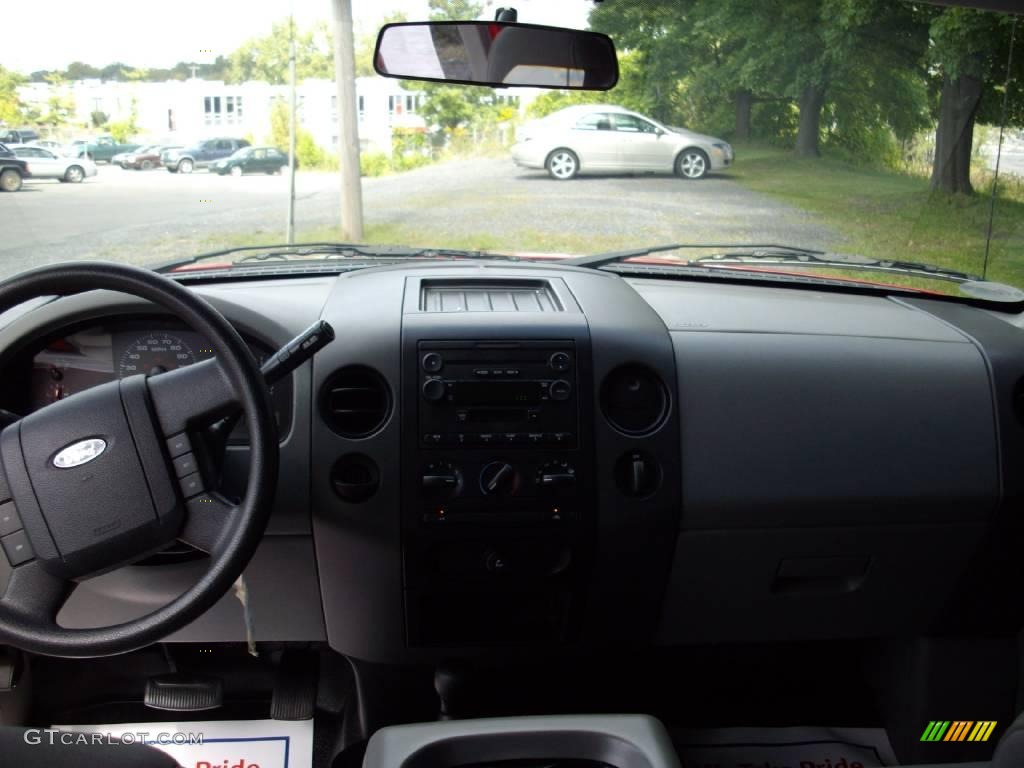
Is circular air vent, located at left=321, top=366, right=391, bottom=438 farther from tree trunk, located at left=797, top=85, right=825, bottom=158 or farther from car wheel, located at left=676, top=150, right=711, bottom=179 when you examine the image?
tree trunk, located at left=797, top=85, right=825, bottom=158

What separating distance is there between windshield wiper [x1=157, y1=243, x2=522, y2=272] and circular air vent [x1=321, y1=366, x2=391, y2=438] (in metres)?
0.65

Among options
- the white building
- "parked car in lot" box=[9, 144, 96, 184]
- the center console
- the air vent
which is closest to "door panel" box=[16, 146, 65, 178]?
"parked car in lot" box=[9, 144, 96, 184]

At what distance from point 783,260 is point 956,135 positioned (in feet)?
2.25

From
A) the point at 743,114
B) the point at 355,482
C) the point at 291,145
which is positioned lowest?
the point at 355,482

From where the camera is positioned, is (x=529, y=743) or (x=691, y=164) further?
(x=691, y=164)

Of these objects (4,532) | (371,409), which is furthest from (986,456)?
(4,532)

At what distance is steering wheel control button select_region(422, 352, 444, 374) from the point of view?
2.47 metres

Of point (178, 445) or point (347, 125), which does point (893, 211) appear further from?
point (178, 445)

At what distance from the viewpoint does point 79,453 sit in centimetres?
205

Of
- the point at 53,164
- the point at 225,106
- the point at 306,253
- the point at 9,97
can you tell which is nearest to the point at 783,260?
the point at 306,253

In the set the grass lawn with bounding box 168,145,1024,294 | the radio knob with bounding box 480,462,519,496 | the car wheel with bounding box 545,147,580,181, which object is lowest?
the radio knob with bounding box 480,462,519,496

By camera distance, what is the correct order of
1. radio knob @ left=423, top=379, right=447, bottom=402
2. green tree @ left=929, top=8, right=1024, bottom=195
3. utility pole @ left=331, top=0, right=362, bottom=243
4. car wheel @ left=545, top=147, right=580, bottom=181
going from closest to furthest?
1. radio knob @ left=423, top=379, right=447, bottom=402
2. green tree @ left=929, top=8, right=1024, bottom=195
3. utility pole @ left=331, top=0, right=362, bottom=243
4. car wheel @ left=545, top=147, right=580, bottom=181

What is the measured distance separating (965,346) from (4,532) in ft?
8.19

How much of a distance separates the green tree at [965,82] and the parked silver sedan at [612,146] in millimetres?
681
